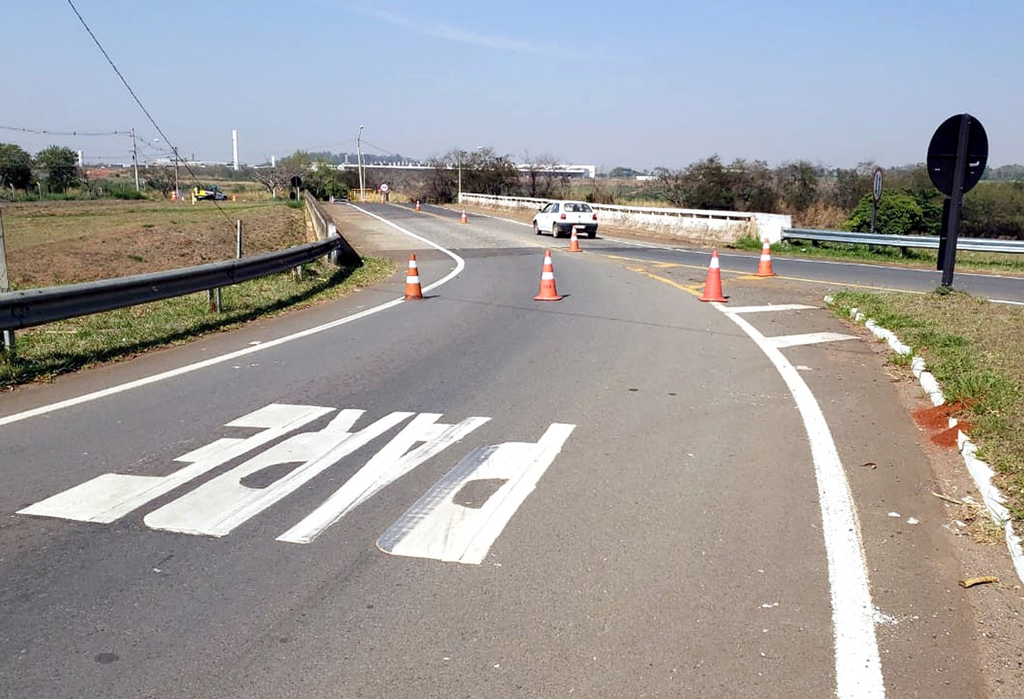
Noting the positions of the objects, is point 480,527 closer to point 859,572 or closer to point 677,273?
point 859,572

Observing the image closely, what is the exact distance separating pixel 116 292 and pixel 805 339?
28.0 feet

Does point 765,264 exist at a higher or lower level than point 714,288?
higher

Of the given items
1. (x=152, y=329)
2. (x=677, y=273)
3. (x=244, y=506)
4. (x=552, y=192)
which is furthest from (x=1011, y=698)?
(x=552, y=192)

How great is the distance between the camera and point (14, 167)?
233 ft

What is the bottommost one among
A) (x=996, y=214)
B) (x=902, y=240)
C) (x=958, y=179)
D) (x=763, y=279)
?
(x=763, y=279)

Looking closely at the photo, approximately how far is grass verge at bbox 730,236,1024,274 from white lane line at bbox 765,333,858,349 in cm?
1318

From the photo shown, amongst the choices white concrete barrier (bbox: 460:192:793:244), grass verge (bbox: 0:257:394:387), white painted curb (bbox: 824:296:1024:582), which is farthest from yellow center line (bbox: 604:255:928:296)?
white concrete barrier (bbox: 460:192:793:244)

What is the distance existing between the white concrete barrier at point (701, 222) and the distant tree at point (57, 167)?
57348mm

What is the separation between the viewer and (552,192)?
77.5 meters

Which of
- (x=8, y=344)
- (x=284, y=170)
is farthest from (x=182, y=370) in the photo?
(x=284, y=170)

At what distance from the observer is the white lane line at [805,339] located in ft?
37.8

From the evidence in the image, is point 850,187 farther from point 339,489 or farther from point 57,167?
point 57,167

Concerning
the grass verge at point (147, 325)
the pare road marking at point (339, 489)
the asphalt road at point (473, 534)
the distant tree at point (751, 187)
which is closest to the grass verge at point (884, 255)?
the grass verge at point (147, 325)

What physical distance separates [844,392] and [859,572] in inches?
175
